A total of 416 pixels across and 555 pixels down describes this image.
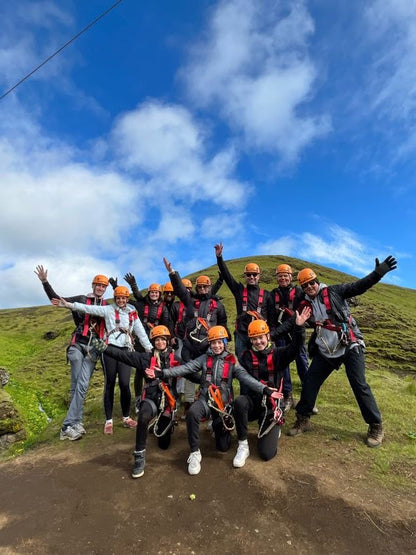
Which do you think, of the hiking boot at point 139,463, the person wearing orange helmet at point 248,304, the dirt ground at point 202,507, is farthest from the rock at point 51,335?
the hiking boot at point 139,463

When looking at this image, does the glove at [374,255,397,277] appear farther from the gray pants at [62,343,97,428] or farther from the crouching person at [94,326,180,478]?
the gray pants at [62,343,97,428]

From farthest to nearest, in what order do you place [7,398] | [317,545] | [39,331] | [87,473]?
[39,331]
[7,398]
[87,473]
[317,545]

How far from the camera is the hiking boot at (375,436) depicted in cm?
872

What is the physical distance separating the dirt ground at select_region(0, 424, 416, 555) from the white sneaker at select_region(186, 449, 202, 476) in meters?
0.14

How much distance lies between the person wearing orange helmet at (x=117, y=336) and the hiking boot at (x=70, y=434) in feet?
2.56

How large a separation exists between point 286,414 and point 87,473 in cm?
596

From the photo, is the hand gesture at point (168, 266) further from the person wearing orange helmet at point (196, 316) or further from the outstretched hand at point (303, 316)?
the outstretched hand at point (303, 316)

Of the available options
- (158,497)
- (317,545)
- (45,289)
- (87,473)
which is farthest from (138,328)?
(317,545)

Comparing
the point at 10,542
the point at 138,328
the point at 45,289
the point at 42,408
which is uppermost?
the point at 45,289

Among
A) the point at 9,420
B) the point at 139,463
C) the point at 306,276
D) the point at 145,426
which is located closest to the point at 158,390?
the point at 145,426

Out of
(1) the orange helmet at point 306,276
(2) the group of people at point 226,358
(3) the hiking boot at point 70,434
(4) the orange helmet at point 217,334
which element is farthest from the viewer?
(3) the hiking boot at point 70,434

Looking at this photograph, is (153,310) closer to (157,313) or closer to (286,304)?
(157,313)

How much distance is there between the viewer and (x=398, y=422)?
10.3m

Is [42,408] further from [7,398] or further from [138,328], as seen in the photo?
[138,328]
